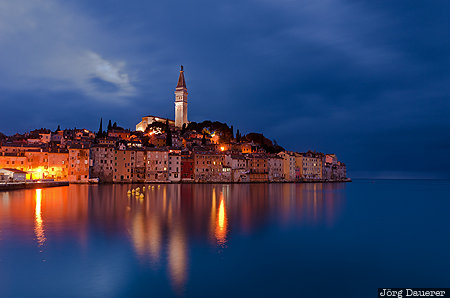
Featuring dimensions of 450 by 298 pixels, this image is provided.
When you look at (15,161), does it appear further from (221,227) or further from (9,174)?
(221,227)

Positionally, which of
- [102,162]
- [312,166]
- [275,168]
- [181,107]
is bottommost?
[275,168]

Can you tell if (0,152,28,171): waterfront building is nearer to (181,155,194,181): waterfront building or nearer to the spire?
(181,155,194,181): waterfront building

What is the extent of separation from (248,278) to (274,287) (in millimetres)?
898

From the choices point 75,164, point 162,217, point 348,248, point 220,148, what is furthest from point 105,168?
point 348,248

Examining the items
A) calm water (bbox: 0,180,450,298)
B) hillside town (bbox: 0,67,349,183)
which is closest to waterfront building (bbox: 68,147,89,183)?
hillside town (bbox: 0,67,349,183)

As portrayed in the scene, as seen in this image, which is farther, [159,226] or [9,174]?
[9,174]

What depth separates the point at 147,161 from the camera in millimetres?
68188

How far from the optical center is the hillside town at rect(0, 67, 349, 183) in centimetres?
6062

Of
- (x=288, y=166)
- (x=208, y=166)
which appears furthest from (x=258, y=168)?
(x=208, y=166)

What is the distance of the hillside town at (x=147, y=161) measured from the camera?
2387 inches

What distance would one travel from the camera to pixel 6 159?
56.9 metres

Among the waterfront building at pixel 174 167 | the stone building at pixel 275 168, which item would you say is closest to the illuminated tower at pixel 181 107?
the stone building at pixel 275 168

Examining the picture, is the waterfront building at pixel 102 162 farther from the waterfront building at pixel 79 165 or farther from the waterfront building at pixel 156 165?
the waterfront building at pixel 156 165

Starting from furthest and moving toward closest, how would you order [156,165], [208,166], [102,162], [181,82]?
[181,82]
[208,166]
[156,165]
[102,162]
